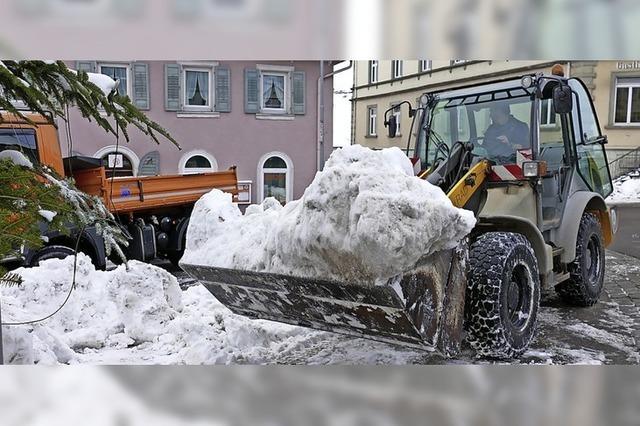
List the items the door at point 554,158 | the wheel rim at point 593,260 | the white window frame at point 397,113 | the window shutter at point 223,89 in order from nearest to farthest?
the window shutter at point 223,89 < the white window frame at point 397,113 < the door at point 554,158 < the wheel rim at point 593,260

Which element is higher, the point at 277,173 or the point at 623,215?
the point at 277,173

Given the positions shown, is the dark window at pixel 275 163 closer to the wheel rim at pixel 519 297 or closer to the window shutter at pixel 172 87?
A: the window shutter at pixel 172 87

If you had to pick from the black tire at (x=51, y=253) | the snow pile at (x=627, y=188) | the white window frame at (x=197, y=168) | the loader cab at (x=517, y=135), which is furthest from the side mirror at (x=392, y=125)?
the black tire at (x=51, y=253)

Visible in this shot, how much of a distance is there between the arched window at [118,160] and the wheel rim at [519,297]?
8.24 feet

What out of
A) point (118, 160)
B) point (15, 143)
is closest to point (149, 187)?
point (118, 160)

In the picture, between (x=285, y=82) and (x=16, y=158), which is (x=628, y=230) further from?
(x=16, y=158)

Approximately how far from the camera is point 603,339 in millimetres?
3842

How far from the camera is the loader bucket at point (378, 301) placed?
2494 mm

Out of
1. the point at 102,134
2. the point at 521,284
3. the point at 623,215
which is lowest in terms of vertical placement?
the point at 521,284

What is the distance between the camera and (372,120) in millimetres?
3322

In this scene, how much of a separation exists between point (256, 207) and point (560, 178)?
2363 millimetres

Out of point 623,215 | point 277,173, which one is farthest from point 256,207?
point 623,215
